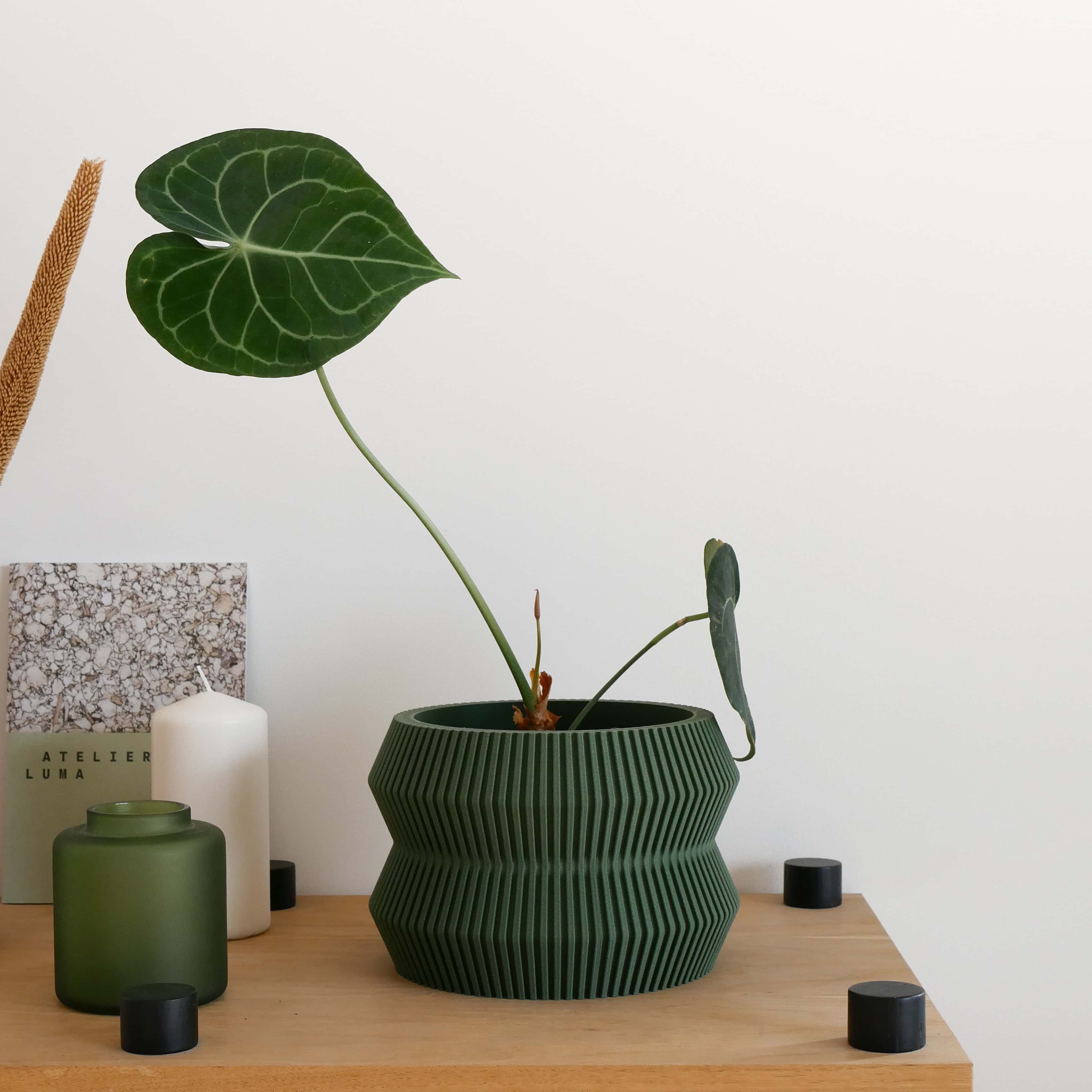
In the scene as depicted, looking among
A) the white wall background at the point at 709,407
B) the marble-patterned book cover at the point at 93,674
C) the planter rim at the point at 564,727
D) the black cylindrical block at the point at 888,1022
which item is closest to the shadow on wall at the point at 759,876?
the white wall background at the point at 709,407

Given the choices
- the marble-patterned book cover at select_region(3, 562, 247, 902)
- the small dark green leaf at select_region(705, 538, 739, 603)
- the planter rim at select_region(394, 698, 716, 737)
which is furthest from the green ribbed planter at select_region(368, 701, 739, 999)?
the marble-patterned book cover at select_region(3, 562, 247, 902)

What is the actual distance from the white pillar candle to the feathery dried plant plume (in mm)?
245

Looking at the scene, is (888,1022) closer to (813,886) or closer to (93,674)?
(813,886)

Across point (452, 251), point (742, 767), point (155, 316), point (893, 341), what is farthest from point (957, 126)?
point (155, 316)

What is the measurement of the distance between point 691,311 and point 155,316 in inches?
20.2

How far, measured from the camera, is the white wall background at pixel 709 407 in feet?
3.67

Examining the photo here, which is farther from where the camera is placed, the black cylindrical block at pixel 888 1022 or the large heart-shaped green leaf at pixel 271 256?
the large heart-shaped green leaf at pixel 271 256

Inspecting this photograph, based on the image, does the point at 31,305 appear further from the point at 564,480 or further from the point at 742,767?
the point at 742,767

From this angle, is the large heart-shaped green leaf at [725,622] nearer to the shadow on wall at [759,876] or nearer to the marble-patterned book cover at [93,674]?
the shadow on wall at [759,876]

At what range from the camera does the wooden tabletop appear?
70 centimetres

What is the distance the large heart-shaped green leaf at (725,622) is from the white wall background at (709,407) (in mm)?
257

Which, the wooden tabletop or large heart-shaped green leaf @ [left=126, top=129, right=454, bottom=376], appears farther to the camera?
large heart-shaped green leaf @ [left=126, top=129, right=454, bottom=376]

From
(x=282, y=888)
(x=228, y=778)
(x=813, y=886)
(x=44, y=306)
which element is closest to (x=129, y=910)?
(x=228, y=778)

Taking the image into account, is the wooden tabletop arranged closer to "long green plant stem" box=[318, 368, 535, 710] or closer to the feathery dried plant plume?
"long green plant stem" box=[318, 368, 535, 710]
